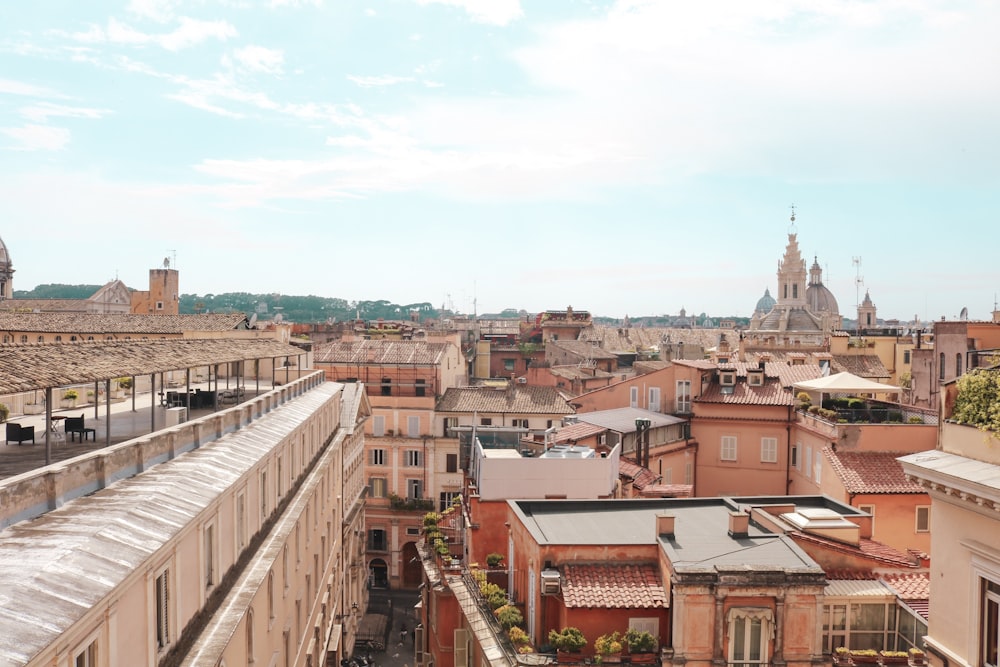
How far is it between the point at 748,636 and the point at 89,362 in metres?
14.6

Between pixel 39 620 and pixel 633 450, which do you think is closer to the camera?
pixel 39 620

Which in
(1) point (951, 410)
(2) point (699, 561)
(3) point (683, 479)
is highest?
(1) point (951, 410)

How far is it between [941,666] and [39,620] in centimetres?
1429

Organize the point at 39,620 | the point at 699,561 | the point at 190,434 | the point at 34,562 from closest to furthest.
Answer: the point at 39,620 < the point at 34,562 < the point at 190,434 < the point at 699,561

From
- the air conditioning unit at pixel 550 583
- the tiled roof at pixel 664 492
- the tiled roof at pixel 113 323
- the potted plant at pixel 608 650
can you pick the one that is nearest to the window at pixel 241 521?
the air conditioning unit at pixel 550 583

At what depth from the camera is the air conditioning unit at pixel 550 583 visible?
1891 centimetres

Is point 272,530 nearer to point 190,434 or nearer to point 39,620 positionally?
point 190,434

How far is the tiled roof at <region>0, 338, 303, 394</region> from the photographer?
1113 cm

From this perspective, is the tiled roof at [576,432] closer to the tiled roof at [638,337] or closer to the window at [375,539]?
the window at [375,539]

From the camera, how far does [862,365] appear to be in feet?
208

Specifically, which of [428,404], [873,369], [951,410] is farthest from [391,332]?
[951,410]

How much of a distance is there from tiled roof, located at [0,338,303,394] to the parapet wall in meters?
1.11

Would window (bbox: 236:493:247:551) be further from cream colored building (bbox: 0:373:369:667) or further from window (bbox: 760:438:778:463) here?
window (bbox: 760:438:778:463)

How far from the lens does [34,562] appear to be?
840cm
